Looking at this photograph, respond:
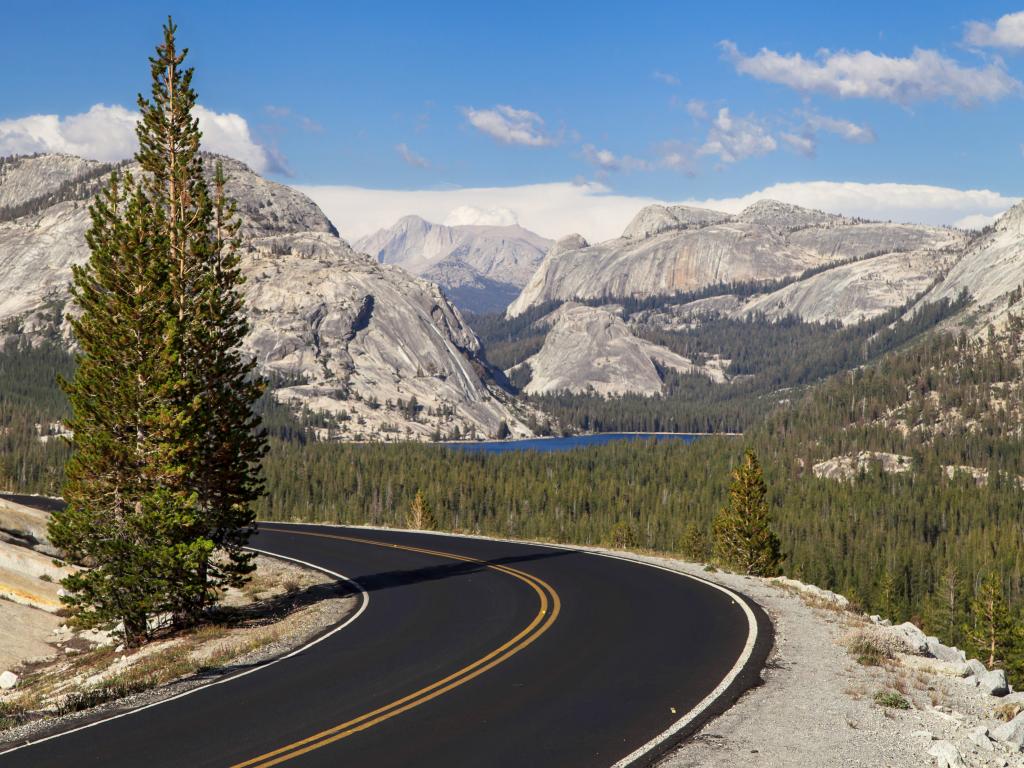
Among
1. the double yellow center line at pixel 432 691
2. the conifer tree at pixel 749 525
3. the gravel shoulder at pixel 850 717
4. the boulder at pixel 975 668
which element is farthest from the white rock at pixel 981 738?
the conifer tree at pixel 749 525

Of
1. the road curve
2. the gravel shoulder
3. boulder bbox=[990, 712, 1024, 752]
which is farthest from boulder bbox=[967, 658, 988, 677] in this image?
boulder bbox=[990, 712, 1024, 752]

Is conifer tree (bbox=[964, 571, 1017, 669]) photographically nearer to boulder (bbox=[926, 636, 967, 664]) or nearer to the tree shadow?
the tree shadow

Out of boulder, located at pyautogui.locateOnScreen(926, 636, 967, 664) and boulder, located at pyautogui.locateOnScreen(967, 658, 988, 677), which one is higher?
boulder, located at pyautogui.locateOnScreen(967, 658, 988, 677)

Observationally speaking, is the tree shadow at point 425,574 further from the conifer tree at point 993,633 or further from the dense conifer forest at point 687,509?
the dense conifer forest at point 687,509

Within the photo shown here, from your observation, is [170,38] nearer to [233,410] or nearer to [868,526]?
[233,410]

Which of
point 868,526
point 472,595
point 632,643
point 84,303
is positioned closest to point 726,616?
point 632,643

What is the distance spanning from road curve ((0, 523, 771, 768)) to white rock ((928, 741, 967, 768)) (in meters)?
3.79

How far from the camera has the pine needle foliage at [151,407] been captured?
27.2 meters

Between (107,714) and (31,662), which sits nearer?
(107,714)

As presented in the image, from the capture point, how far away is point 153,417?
1063 inches

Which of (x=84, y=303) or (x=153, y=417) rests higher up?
(x=84, y=303)

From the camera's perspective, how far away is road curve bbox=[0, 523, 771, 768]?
1461 centimetres

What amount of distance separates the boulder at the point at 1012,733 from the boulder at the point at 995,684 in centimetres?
431

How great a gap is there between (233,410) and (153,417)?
353cm
